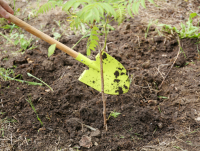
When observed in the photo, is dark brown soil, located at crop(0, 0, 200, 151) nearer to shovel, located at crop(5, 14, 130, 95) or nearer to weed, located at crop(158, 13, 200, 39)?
weed, located at crop(158, 13, 200, 39)

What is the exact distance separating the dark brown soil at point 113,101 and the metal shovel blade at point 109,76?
0.67 ft

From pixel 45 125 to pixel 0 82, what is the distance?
2.83 ft

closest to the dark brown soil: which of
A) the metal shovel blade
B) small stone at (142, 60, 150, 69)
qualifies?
small stone at (142, 60, 150, 69)

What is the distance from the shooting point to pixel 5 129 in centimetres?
177

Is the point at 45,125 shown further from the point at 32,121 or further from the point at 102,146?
the point at 102,146

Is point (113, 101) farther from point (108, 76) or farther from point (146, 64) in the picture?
point (146, 64)

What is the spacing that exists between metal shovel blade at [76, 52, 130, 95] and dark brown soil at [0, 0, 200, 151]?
0.67 ft

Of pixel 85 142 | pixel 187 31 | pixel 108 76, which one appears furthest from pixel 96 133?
pixel 187 31

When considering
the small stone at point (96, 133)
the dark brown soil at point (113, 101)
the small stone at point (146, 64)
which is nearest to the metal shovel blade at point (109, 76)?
the dark brown soil at point (113, 101)

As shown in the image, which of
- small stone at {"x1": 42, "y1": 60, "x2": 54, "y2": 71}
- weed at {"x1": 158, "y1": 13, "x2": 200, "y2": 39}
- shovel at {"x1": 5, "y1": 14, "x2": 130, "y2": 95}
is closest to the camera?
shovel at {"x1": 5, "y1": 14, "x2": 130, "y2": 95}

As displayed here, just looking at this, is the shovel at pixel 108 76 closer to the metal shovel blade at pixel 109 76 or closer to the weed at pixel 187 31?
the metal shovel blade at pixel 109 76

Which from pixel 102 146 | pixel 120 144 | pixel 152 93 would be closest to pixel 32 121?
pixel 102 146

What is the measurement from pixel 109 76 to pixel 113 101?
302mm

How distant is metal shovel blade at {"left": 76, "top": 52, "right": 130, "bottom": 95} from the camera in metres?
1.85
